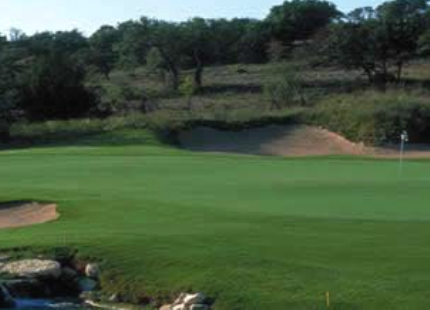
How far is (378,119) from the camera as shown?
6438 cm

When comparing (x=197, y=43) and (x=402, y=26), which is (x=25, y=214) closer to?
(x=197, y=43)

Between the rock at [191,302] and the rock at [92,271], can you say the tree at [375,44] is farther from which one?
the rock at [191,302]

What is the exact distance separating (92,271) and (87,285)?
1.09 feet

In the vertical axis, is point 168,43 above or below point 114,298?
above

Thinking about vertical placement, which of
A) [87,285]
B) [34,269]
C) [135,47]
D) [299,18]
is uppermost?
[299,18]

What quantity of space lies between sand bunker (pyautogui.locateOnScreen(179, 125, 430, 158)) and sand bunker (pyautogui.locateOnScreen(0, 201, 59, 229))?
1274 inches

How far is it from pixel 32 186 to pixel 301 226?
13056 millimetres

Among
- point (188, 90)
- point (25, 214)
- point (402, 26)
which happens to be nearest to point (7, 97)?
point (188, 90)

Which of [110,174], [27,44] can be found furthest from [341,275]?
[27,44]

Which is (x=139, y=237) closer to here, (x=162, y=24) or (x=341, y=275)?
(x=341, y=275)

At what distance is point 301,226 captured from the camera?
846 inches

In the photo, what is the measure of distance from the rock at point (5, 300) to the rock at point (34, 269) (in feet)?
3.40

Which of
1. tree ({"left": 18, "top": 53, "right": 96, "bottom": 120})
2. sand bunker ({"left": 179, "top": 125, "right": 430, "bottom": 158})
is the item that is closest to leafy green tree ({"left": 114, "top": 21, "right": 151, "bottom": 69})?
tree ({"left": 18, "top": 53, "right": 96, "bottom": 120})

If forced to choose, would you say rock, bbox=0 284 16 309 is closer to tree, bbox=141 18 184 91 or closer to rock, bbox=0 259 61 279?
rock, bbox=0 259 61 279
